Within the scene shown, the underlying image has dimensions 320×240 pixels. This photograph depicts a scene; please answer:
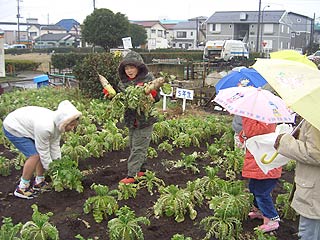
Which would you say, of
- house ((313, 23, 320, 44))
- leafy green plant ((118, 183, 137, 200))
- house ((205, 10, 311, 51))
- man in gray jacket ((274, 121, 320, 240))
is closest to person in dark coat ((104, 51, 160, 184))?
leafy green plant ((118, 183, 137, 200))

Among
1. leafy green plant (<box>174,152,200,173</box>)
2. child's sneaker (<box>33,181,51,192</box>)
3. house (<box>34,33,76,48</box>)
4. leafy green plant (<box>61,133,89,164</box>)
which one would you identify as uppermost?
house (<box>34,33,76,48</box>)

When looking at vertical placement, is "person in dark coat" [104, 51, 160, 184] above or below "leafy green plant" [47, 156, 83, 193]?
above

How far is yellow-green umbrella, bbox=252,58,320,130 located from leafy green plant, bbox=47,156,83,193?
2582 millimetres

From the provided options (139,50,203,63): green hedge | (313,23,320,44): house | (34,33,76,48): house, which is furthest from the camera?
(313,23,320,44): house

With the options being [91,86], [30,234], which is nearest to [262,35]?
[91,86]

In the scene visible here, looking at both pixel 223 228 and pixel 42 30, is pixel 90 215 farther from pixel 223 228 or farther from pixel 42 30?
pixel 42 30

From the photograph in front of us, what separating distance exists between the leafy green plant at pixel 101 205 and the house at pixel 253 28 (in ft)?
158

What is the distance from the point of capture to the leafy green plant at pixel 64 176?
4.55 m

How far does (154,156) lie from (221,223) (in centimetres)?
262

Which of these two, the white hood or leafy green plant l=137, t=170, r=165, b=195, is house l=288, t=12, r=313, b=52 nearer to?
leafy green plant l=137, t=170, r=165, b=195

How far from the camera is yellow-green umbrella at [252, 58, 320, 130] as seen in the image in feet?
8.36

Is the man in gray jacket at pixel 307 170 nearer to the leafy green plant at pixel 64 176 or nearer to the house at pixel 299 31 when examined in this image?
the leafy green plant at pixel 64 176

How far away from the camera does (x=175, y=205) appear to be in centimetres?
407

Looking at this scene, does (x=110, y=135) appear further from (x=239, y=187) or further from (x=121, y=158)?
(x=239, y=187)
